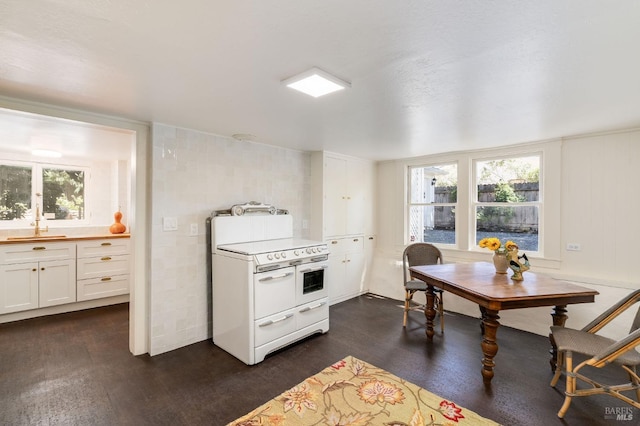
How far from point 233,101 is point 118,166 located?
3.87m

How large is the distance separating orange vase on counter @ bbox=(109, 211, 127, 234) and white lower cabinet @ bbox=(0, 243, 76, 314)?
0.60m

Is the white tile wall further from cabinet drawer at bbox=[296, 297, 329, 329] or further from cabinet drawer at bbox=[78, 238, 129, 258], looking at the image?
cabinet drawer at bbox=[78, 238, 129, 258]

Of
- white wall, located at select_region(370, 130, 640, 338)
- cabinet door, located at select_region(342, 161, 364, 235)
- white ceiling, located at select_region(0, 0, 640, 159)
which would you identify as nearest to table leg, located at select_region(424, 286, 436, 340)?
white wall, located at select_region(370, 130, 640, 338)

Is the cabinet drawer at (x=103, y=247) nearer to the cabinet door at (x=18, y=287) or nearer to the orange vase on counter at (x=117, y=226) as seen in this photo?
the orange vase on counter at (x=117, y=226)

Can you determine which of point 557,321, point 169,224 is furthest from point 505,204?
point 169,224

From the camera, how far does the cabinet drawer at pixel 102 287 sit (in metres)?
4.14

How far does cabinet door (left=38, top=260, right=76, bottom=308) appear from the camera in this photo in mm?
3857

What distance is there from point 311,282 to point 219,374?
1.24 m

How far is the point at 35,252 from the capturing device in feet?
12.6

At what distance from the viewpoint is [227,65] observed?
5.58 ft

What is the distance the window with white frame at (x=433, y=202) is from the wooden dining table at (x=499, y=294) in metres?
1.56

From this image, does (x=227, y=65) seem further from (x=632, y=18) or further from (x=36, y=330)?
(x=36, y=330)

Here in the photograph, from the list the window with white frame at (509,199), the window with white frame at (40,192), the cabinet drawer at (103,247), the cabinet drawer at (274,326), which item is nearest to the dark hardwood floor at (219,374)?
the cabinet drawer at (274,326)

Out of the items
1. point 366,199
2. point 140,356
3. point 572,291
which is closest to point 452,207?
point 366,199
